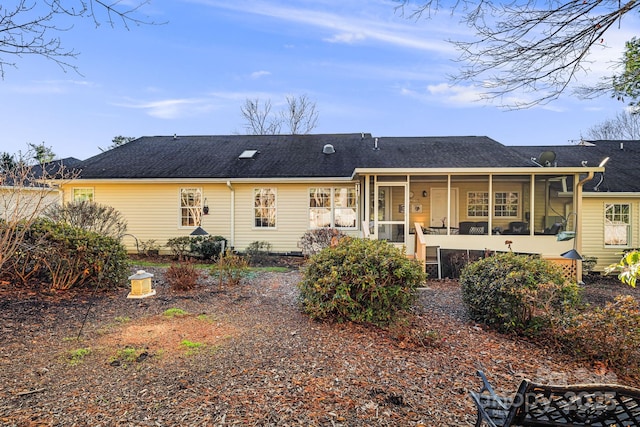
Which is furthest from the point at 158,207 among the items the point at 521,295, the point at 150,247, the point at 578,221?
the point at 578,221

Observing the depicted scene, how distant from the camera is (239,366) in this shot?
11.1 feet

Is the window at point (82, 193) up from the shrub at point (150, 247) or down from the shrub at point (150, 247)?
up

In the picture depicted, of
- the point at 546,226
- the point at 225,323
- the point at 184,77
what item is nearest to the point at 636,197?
the point at 546,226

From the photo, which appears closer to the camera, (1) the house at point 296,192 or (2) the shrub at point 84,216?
(2) the shrub at point 84,216

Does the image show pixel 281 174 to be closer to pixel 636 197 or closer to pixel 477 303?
pixel 477 303

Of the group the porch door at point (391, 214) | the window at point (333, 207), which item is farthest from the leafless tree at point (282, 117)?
the porch door at point (391, 214)

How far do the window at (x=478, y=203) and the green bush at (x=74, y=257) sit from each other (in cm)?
1066

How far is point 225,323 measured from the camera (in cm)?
473

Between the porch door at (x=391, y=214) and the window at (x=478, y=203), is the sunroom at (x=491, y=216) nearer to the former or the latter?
the porch door at (x=391, y=214)

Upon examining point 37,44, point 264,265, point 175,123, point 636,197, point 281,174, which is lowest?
point 264,265

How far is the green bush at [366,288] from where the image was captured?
460cm

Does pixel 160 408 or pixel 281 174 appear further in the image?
pixel 281 174

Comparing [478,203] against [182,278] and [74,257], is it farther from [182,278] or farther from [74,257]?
[74,257]

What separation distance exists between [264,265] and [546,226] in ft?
26.9
